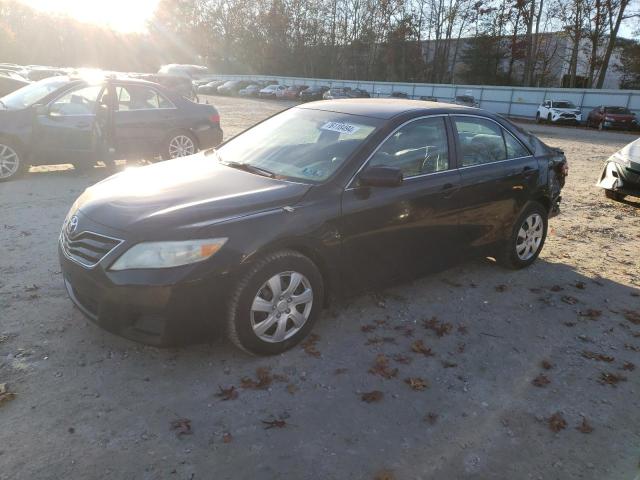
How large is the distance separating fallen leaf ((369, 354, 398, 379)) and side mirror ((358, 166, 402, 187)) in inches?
47.7

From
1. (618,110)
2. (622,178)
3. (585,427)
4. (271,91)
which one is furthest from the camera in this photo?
(271,91)

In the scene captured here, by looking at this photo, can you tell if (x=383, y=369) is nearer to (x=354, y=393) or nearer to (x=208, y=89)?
(x=354, y=393)

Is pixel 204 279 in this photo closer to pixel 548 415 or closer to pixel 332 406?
pixel 332 406

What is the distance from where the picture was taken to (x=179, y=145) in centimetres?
897

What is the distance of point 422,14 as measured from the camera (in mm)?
56125

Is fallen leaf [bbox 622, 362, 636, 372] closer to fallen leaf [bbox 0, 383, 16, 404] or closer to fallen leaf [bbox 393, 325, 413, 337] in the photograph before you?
fallen leaf [bbox 393, 325, 413, 337]

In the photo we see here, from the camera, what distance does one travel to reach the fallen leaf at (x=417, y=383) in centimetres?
320

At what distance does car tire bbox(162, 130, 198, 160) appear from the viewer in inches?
346

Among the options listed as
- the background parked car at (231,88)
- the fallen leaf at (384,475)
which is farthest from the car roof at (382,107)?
the background parked car at (231,88)

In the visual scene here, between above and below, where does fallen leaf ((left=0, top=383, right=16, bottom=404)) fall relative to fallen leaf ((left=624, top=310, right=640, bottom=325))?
below

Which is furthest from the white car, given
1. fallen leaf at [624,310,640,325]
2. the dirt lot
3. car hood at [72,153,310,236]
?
car hood at [72,153,310,236]

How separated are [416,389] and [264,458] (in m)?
1.10

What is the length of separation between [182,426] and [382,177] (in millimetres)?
2034

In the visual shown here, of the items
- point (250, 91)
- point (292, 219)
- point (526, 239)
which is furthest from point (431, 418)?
point (250, 91)
